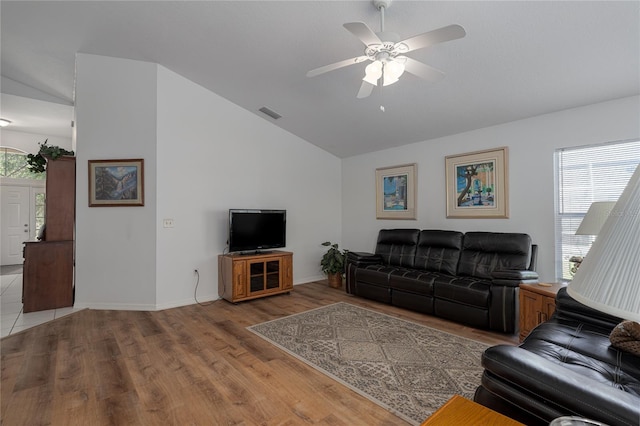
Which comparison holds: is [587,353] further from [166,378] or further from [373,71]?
[166,378]

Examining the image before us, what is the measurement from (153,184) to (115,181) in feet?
1.68

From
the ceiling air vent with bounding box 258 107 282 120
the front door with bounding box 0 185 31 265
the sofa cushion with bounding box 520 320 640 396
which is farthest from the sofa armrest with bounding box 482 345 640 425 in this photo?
the front door with bounding box 0 185 31 265

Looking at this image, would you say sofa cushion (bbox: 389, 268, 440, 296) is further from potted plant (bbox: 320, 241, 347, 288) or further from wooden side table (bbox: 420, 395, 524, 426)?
wooden side table (bbox: 420, 395, 524, 426)

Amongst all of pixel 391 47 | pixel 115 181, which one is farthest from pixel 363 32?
pixel 115 181

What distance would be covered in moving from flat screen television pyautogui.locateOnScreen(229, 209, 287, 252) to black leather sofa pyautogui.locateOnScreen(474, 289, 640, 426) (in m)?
3.56

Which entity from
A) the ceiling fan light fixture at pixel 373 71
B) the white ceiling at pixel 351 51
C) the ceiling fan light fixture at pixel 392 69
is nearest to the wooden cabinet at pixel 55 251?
the white ceiling at pixel 351 51

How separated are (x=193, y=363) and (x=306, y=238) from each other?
3.32 meters

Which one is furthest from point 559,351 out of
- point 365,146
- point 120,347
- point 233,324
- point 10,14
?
point 10,14

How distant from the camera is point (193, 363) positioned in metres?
2.56

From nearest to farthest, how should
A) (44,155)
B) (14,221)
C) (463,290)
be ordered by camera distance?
(463,290) → (44,155) → (14,221)

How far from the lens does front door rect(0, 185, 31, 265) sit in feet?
22.3

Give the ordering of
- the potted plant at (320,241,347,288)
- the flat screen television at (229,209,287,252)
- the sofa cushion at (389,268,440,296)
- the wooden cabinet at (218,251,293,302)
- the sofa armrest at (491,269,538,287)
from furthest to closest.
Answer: the potted plant at (320,241,347,288) → the flat screen television at (229,209,287,252) → the wooden cabinet at (218,251,293,302) → the sofa cushion at (389,268,440,296) → the sofa armrest at (491,269,538,287)

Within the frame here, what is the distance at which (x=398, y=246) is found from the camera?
4.77 meters

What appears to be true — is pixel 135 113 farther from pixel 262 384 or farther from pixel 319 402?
pixel 319 402
